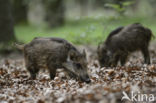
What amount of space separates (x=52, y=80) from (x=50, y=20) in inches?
765

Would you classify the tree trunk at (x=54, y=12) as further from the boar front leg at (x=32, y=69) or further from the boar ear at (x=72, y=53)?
the boar ear at (x=72, y=53)

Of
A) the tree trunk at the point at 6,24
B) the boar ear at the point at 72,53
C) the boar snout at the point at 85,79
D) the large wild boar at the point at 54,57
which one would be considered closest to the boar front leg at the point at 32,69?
the large wild boar at the point at 54,57

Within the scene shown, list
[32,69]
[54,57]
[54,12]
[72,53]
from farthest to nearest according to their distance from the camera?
[54,12], [32,69], [54,57], [72,53]

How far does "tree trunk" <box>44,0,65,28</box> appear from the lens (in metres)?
25.1

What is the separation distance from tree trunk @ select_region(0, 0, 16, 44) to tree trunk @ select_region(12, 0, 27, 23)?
1513cm

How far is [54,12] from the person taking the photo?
25438 mm

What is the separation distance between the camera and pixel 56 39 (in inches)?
286

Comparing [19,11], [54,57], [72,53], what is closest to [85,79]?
[72,53]

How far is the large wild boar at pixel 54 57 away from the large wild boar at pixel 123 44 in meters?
2.26

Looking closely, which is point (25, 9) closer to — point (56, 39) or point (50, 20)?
point (50, 20)

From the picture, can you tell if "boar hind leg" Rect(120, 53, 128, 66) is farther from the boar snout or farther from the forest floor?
the boar snout

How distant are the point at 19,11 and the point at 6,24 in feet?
51.5

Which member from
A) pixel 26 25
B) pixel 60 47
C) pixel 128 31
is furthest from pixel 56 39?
pixel 26 25

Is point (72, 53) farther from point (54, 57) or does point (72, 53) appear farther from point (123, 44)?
point (123, 44)
